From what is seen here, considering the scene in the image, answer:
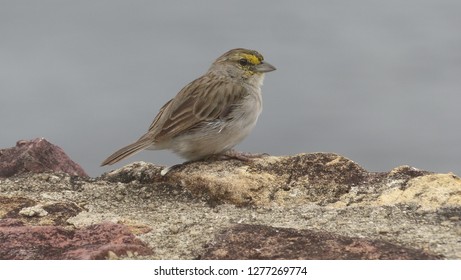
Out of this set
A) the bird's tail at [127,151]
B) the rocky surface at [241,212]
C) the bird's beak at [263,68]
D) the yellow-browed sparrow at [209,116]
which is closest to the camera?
the rocky surface at [241,212]

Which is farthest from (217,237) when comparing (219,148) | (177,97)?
(177,97)

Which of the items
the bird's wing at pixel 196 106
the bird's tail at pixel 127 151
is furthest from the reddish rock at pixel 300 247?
the bird's wing at pixel 196 106

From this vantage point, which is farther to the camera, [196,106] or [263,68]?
[263,68]

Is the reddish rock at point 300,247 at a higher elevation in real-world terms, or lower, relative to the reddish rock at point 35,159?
lower

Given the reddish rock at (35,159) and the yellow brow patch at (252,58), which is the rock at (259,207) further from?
the yellow brow patch at (252,58)

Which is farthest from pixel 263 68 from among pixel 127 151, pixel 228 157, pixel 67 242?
pixel 67 242

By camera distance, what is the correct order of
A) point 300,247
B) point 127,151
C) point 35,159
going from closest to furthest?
1. point 300,247
2. point 35,159
3. point 127,151

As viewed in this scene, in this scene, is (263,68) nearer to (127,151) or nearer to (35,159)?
(127,151)
